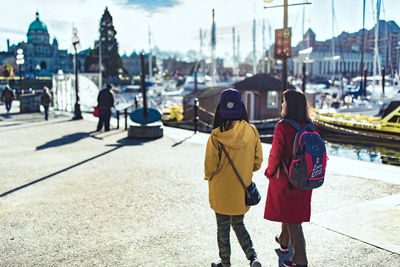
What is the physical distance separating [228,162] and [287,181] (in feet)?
2.25

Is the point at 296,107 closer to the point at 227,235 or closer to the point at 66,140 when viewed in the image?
the point at 227,235

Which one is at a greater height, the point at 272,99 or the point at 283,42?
the point at 283,42

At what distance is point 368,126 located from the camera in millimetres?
18844

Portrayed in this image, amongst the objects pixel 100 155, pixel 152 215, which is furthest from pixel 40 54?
pixel 152 215

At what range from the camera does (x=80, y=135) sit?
50.7 feet

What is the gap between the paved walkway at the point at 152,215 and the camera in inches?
Result: 185

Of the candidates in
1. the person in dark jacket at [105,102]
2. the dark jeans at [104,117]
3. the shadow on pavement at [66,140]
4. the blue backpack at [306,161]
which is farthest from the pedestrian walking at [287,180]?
the dark jeans at [104,117]

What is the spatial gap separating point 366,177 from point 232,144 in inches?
222

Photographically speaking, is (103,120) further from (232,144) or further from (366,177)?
(232,144)

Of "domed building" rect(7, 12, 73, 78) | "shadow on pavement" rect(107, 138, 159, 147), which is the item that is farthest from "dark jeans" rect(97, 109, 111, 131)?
"domed building" rect(7, 12, 73, 78)

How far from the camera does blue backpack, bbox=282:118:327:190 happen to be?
12.6 ft

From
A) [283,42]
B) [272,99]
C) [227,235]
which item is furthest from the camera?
[272,99]

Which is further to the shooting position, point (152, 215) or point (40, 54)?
point (40, 54)

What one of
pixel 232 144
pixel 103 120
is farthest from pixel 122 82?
pixel 232 144
